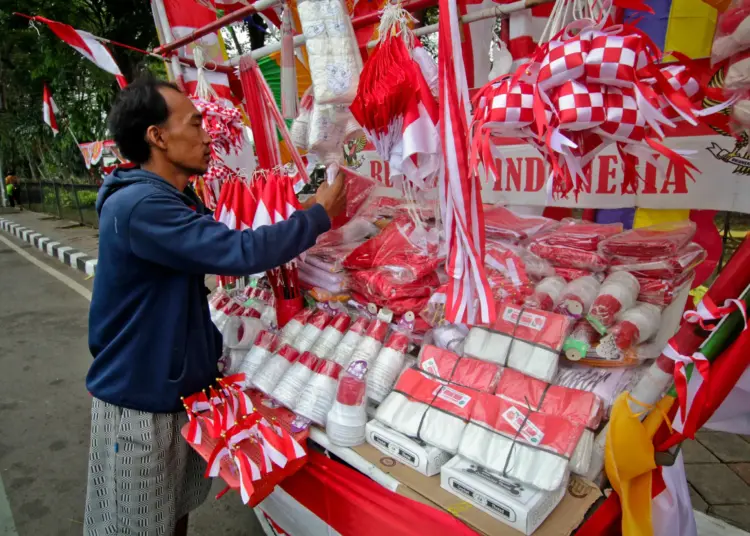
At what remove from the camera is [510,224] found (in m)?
1.92

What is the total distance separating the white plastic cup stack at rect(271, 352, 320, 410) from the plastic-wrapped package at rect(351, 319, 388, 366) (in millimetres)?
135

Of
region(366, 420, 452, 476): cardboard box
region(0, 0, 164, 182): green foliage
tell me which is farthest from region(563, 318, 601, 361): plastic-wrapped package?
region(0, 0, 164, 182): green foliage

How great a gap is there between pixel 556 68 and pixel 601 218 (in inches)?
78.4

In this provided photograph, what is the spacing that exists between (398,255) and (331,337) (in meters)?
0.41

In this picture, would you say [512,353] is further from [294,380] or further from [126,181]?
[126,181]

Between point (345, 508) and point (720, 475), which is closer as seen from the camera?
point (345, 508)

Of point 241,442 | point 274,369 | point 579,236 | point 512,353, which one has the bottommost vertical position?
point 241,442

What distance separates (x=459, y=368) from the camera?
4.45 feet

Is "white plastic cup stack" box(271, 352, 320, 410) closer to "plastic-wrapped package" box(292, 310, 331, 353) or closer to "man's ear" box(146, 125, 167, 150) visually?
"plastic-wrapped package" box(292, 310, 331, 353)

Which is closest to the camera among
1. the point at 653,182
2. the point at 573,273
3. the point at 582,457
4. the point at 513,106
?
the point at 513,106

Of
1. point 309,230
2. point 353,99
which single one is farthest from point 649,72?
point 309,230

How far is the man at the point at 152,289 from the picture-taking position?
1267 mm

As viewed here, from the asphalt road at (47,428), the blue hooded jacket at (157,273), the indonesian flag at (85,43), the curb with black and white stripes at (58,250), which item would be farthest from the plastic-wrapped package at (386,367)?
the curb with black and white stripes at (58,250)

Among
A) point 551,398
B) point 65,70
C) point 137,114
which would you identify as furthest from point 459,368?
point 65,70
